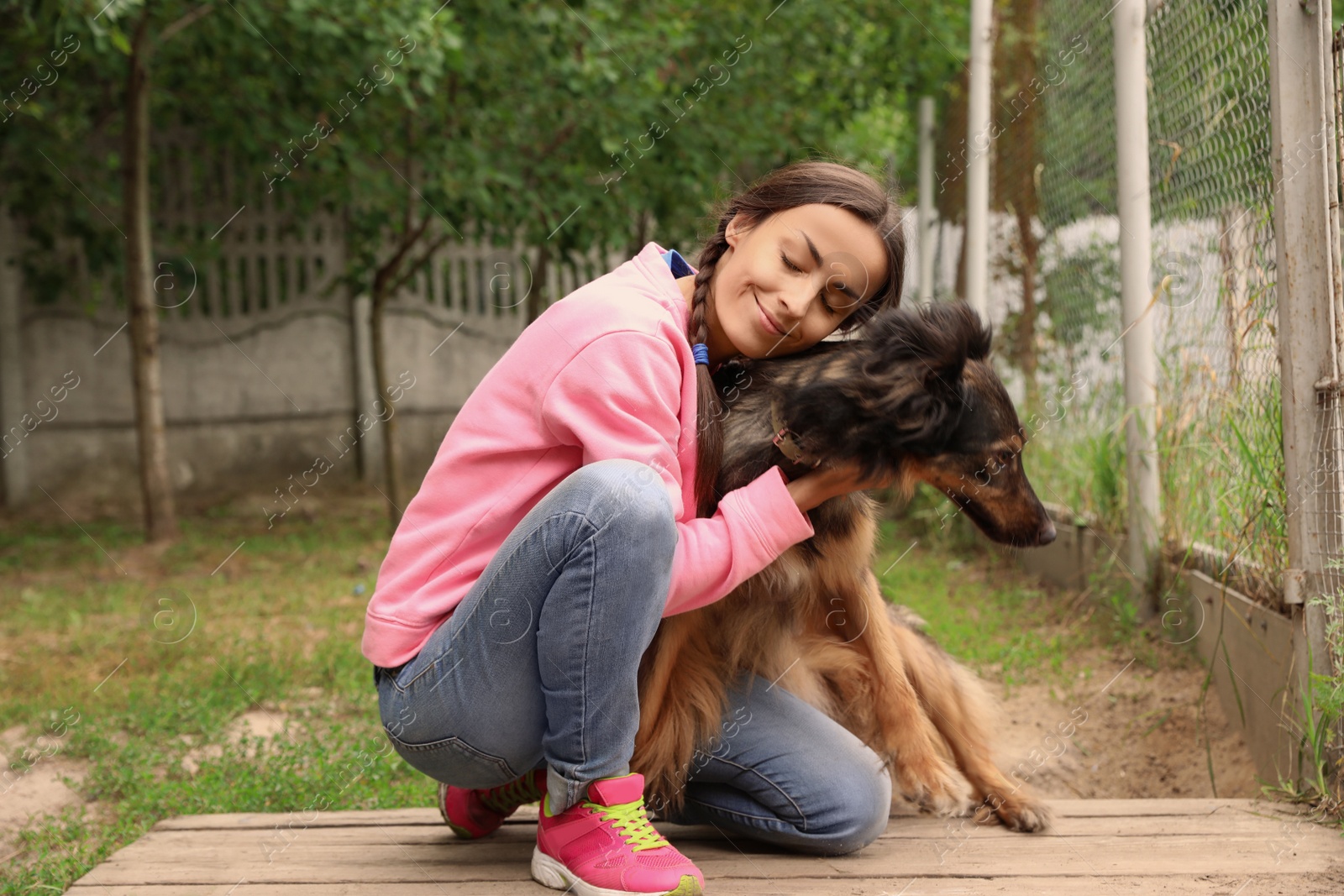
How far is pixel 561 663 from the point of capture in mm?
1847

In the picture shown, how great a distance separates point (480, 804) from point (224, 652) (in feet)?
8.32

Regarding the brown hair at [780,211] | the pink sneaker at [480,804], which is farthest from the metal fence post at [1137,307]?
the pink sneaker at [480,804]

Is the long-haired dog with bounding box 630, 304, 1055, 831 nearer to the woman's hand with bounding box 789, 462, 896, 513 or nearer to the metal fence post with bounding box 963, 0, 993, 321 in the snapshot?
the woman's hand with bounding box 789, 462, 896, 513

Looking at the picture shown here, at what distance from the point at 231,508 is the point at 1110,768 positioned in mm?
6875

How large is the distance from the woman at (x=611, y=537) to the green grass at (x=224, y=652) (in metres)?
0.88

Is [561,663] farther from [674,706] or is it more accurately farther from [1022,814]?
[1022,814]

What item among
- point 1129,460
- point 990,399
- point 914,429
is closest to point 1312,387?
point 990,399

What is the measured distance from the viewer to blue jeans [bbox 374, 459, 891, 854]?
1.80 metres

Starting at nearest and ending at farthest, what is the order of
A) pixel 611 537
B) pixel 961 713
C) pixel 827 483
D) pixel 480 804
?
pixel 611 537
pixel 827 483
pixel 480 804
pixel 961 713

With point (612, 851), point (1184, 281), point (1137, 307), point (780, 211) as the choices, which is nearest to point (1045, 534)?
point (780, 211)

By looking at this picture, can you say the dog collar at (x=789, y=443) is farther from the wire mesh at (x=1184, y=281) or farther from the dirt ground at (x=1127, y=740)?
the wire mesh at (x=1184, y=281)

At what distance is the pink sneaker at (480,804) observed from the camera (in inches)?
88.2

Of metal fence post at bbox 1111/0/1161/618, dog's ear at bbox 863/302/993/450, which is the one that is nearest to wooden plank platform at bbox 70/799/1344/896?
dog's ear at bbox 863/302/993/450

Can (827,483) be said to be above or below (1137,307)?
below
